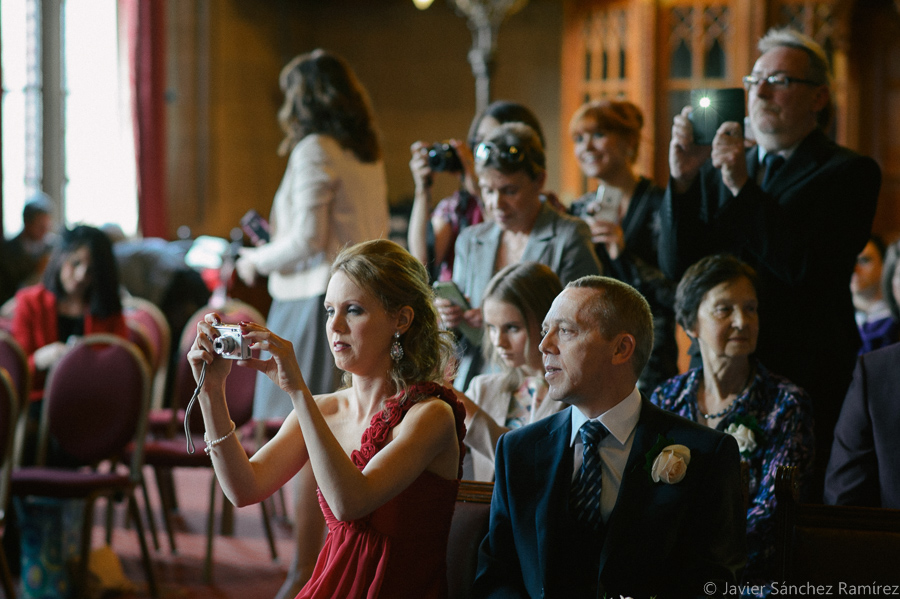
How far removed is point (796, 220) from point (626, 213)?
0.71 m

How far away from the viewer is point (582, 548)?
165 cm

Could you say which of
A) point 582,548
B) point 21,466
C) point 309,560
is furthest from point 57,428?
point 582,548

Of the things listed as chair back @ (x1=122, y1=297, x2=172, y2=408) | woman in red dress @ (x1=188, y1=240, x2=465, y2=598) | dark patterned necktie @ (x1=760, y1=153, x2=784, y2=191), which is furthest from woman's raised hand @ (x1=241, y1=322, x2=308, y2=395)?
chair back @ (x1=122, y1=297, x2=172, y2=408)

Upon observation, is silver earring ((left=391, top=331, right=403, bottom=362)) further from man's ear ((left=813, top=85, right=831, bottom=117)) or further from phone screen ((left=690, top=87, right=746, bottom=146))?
man's ear ((left=813, top=85, right=831, bottom=117))

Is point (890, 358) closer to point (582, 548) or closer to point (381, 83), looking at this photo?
point (582, 548)

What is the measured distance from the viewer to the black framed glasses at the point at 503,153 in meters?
2.69

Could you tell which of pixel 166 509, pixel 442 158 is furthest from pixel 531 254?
pixel 166 509

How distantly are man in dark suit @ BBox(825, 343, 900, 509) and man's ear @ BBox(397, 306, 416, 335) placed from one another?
3.36ft

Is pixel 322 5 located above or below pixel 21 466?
above

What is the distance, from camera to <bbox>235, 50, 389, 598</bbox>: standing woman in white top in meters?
3.47

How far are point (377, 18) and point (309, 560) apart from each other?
920cm

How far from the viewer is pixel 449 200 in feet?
11.1

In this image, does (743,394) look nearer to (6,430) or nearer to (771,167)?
(771,167)

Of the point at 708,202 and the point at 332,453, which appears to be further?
the point at 708,202
